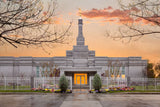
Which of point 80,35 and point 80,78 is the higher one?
point 80,35

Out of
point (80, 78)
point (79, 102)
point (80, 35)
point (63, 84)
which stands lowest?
point (79, 102)

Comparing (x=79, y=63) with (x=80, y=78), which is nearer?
(x=80, y=78)

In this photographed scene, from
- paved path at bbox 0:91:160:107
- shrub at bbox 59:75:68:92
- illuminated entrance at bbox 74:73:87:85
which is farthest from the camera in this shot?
illuminated entrance at bbox 74:73:87:85

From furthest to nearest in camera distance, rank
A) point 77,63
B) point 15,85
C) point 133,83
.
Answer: point 77,63 < point 133,83 < point 15,85

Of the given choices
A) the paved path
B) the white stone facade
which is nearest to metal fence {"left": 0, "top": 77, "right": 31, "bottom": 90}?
the white stone facade

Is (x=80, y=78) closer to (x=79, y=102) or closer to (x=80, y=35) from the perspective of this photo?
(x=80, y=35)

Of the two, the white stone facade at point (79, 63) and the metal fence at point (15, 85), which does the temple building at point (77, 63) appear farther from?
the metal fence at point (15, 85)

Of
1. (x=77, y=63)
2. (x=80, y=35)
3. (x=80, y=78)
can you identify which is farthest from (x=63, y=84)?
(x=80, y=35)

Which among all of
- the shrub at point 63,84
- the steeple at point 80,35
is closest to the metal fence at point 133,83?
the shrub at point 63,84

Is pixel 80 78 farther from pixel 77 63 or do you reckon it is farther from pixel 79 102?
pixel 79 102

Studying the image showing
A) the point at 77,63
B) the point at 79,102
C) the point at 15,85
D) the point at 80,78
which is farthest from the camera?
the point at 77,63

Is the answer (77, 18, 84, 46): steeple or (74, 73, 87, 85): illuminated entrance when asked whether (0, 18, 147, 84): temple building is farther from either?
(74, 73, 87, 85): illuminated entrance

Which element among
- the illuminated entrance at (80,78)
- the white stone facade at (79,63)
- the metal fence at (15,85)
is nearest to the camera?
the metal fence at (15,85)

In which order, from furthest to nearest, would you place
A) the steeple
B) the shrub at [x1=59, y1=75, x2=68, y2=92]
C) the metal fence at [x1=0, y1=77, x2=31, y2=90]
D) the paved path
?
the steeple
the metal fence at [x1=0, y1=77, x2=31, y2=90]
the shrub at [x1=59, y1=75, x2=68, y2=92]
the paved path
